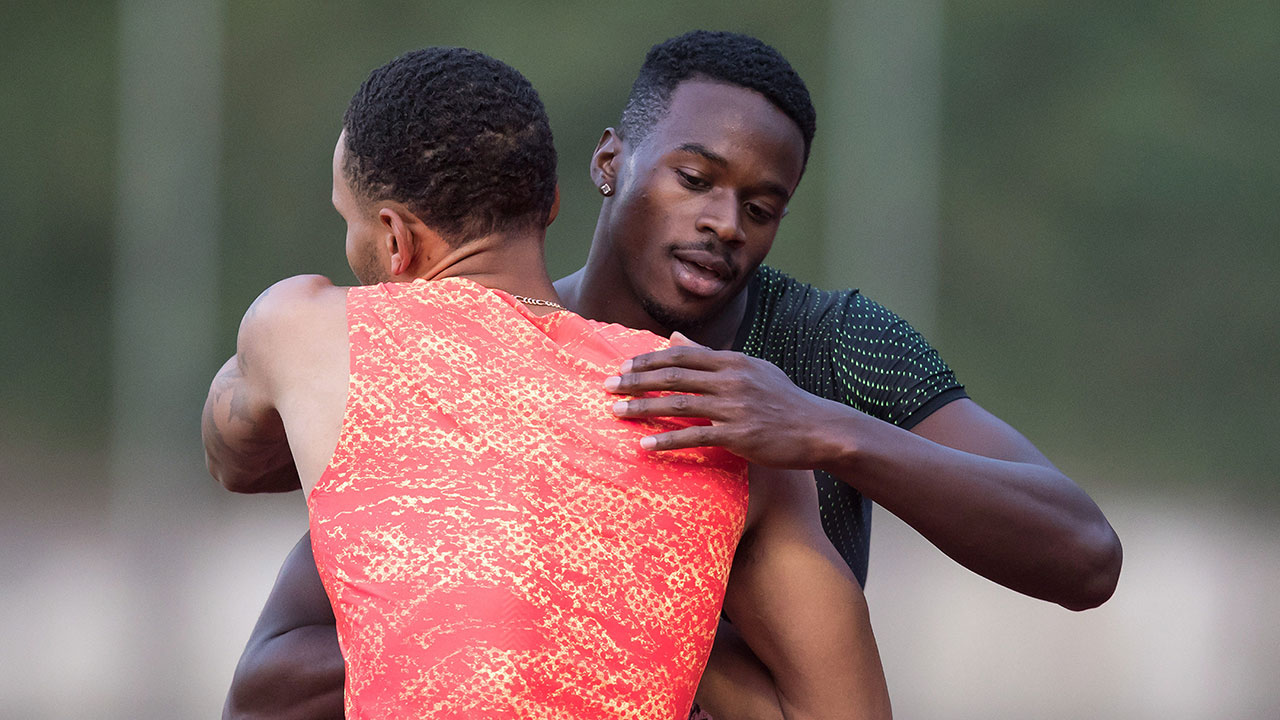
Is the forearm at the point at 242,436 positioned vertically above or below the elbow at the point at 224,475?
above

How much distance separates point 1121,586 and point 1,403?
17.9ft

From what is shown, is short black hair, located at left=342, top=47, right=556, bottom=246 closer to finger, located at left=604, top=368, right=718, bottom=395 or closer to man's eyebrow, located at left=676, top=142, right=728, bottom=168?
finger, located at left=604, top=368, right=718, bottom=395

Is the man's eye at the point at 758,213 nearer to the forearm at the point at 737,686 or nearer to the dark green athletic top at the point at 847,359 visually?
the dark green athletic top at the point at 847,359

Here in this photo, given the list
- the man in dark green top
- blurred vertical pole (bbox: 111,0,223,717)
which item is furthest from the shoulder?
blurred vertical pole (bbox: 111,0,223,717)

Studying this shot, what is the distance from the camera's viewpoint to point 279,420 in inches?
65.4

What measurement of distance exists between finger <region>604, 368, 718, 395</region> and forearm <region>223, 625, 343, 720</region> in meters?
0.72

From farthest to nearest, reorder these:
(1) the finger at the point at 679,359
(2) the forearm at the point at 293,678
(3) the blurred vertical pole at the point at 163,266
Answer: (3) the blurred vertical pole at the point at 163,266, (2) the forearm at the point at 293,678, (1) the finger at the point at 679,359

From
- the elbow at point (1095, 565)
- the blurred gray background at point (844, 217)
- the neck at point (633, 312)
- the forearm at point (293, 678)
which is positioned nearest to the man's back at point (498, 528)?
the forearm at point (293, 678)

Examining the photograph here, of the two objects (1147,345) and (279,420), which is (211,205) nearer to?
(1147,345)

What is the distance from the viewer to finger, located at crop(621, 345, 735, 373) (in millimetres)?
1475

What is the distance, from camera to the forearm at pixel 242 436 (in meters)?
1.65

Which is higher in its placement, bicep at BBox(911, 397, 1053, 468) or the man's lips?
the man's lips

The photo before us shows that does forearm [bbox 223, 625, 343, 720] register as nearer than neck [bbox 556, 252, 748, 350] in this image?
Yes

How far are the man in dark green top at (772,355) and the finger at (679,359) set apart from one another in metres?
0.05
